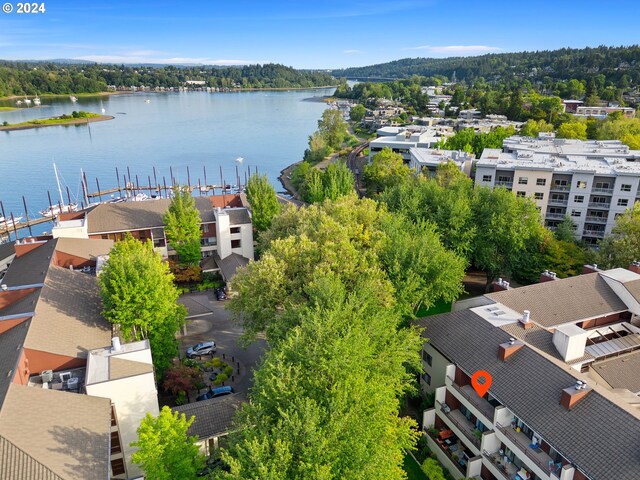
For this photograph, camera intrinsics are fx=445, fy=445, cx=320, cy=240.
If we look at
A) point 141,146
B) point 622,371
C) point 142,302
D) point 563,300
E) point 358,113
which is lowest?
point 141,146

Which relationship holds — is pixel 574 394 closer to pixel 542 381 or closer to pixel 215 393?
pixel 542 381

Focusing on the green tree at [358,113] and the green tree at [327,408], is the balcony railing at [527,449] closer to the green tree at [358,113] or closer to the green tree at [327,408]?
the green tree at [327,408]

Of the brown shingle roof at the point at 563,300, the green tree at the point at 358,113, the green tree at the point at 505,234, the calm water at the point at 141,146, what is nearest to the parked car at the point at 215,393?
the brown shingle roof at the point at 563,300

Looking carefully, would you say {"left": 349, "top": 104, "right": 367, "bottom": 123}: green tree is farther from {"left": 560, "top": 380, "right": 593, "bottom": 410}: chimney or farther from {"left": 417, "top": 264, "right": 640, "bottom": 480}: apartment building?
{"left": 560, "top": 380, "right": 593, "bottom": 410}: chimney

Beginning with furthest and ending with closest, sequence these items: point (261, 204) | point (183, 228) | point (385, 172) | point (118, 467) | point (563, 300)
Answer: point (385, 172)
point (261, 204)
point (183, 228)
point (563, 300)
point (118, 467)

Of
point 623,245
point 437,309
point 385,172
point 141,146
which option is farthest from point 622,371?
point 141,146

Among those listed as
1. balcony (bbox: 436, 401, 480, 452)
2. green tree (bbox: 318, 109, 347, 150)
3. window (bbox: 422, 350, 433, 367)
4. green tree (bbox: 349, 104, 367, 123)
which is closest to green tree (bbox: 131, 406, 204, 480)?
balcony (bbox: 436, 401, 480, 452)
